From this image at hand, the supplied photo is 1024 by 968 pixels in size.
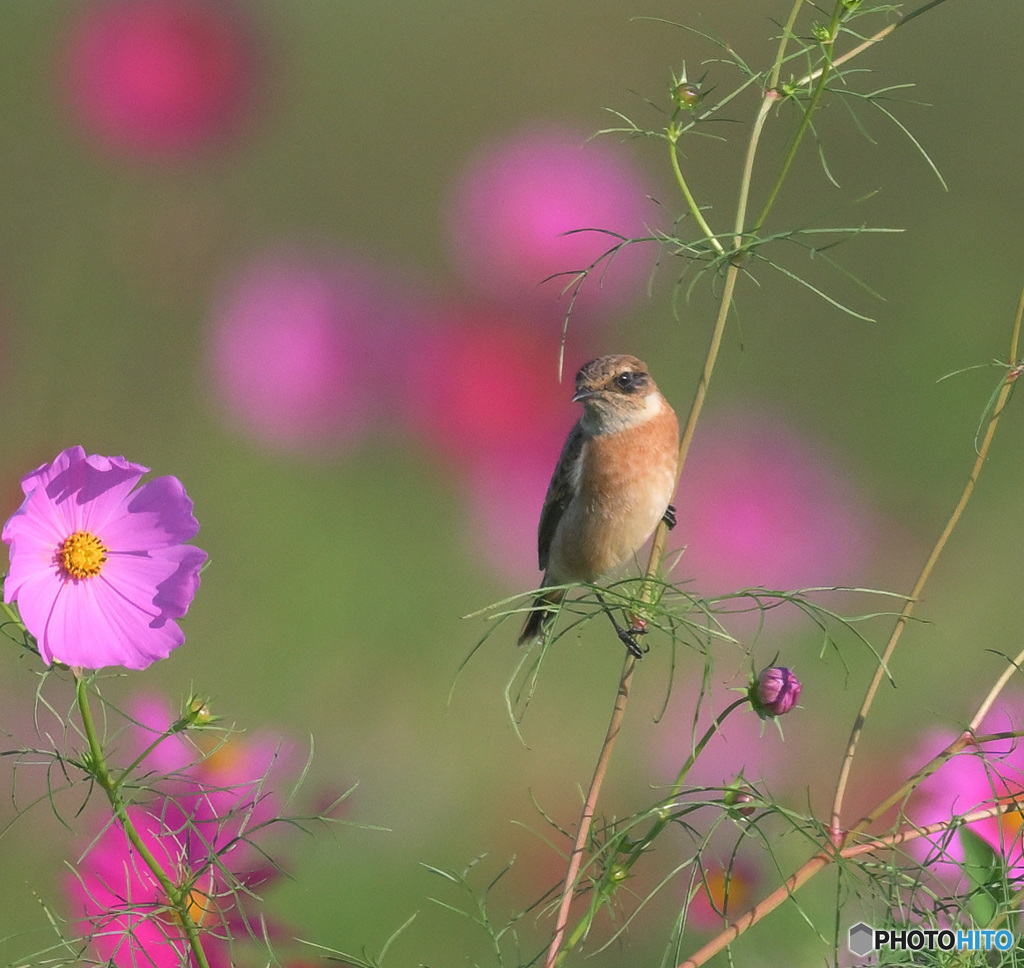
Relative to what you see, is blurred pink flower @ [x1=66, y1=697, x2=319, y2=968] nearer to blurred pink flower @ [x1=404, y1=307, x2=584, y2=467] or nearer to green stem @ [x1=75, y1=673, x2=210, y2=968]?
green stem @ [x1=75, y1=673, x2=210, y2=968]

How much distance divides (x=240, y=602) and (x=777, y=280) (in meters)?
2.05

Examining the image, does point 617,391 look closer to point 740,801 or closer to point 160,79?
point 740,801

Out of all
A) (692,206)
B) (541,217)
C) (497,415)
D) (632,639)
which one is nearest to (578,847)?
(692,206)

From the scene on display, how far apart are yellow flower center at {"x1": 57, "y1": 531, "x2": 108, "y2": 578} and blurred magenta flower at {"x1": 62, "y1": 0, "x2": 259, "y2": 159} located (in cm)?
189

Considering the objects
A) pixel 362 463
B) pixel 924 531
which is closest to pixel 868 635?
pixel 924 531

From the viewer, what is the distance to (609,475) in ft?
5.55

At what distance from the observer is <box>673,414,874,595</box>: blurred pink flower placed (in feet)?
8.27

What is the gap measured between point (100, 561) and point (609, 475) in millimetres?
1037

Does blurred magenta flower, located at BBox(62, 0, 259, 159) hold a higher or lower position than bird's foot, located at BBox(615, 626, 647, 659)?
higher

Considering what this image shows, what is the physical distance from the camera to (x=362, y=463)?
10.1ft

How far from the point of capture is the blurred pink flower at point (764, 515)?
99.3 inches

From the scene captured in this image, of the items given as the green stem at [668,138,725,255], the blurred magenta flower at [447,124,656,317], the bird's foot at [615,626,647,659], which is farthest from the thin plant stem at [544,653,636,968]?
the blurred magenta flower at [447,124,656,317]

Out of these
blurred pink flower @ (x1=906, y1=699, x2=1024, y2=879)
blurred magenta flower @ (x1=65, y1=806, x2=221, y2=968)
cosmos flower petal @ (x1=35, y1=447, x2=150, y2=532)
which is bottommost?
blurred pink flower @ (x1=906, y1=699, x2=1024, y2=879)

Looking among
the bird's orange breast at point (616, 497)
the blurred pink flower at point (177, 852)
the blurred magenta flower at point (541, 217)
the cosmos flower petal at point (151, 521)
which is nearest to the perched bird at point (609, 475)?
the bird's orange breast at point (616, 497)
